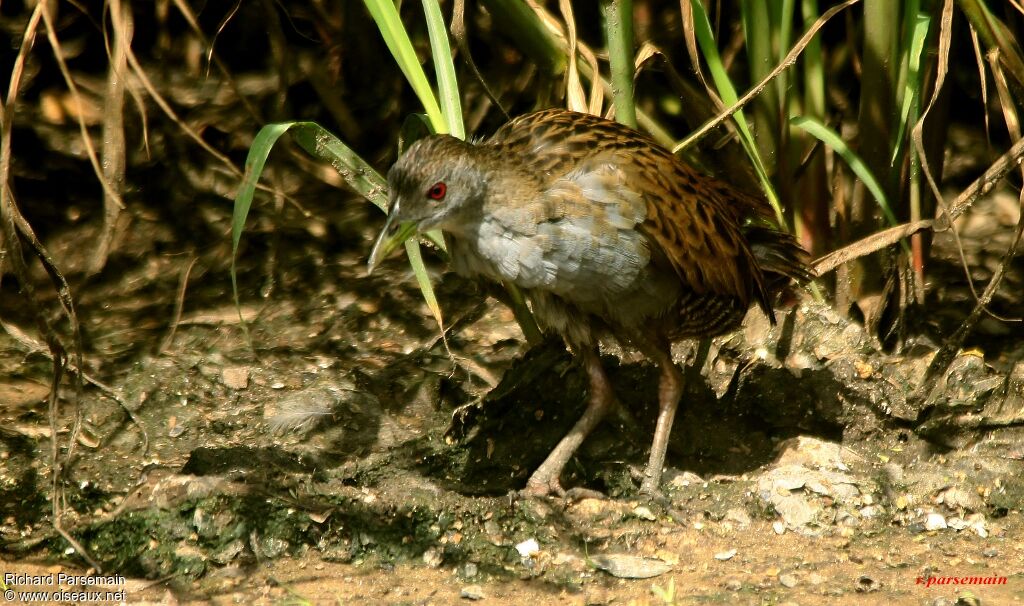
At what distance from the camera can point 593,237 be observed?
137 inches

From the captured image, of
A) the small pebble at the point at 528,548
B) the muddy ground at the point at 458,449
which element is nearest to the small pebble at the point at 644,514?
the muddy ground at the point at 458,449

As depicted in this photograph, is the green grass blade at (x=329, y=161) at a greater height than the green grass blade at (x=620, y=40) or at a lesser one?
lesser

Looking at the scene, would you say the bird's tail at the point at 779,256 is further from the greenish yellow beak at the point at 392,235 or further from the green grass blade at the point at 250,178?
the green grass blade at the point at 250,178

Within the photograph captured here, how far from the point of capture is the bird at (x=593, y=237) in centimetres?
345

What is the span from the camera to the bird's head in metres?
3.37

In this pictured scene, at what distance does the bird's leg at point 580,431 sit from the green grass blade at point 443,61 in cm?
94

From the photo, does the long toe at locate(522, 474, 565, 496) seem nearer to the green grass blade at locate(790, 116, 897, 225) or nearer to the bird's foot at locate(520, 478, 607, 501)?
the bird's foot at locate(520, 478, 607, 501)

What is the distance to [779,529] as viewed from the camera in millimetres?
3721

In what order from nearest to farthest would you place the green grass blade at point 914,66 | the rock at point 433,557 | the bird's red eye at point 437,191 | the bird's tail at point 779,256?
the bird's red eye at point 437,191, the rock at point 433,557, the green grass blade at point 914,66, the bird's tail at point 779,256

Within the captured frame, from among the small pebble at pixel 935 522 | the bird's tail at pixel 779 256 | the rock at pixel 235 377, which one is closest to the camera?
the small pebble at pixel 935 522

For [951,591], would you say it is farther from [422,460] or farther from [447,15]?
[447,15]

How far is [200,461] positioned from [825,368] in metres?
2.28

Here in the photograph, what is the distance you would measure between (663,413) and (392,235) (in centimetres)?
119

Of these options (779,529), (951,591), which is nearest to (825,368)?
(779,529)
